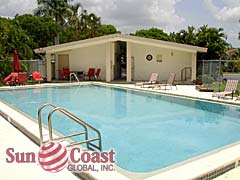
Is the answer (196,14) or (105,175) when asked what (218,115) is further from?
(196,14)

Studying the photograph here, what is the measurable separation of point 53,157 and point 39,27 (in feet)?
114

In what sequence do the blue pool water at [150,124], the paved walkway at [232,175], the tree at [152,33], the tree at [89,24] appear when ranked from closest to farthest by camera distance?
the paved walkway at [232,175] < the blue pool water at [150,124] < the tree at [89,24] < the tree at [152,33]

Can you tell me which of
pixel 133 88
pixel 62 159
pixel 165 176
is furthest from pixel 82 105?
→ pixel 165 176

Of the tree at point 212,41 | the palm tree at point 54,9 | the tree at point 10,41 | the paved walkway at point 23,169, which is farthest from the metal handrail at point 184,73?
the palm tree at point 54,9

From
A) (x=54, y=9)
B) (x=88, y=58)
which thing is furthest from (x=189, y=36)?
(x=54, y=9)

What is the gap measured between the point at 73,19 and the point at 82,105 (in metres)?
26.5

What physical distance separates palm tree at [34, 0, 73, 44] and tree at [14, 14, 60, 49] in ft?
5.29

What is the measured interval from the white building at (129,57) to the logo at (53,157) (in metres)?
14.3

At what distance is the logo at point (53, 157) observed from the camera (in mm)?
4352

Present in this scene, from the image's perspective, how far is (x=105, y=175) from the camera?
13.0 ft

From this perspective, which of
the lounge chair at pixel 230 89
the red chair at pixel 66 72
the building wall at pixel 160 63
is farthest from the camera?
the red chair at pixel 66 72

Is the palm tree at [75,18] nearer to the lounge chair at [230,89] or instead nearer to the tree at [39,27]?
the tree at [39,27]

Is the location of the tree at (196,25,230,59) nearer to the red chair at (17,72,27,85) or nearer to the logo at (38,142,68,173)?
the red chair at (17,72,27,85)

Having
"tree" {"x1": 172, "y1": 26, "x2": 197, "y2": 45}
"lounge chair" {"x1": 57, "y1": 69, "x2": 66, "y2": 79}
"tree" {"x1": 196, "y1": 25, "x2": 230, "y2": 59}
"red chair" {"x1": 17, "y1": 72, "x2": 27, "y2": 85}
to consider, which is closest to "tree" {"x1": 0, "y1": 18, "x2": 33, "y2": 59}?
"lounge chair" {"x1": 57, "y1": 69, "x2": 66, "y2": 79}
